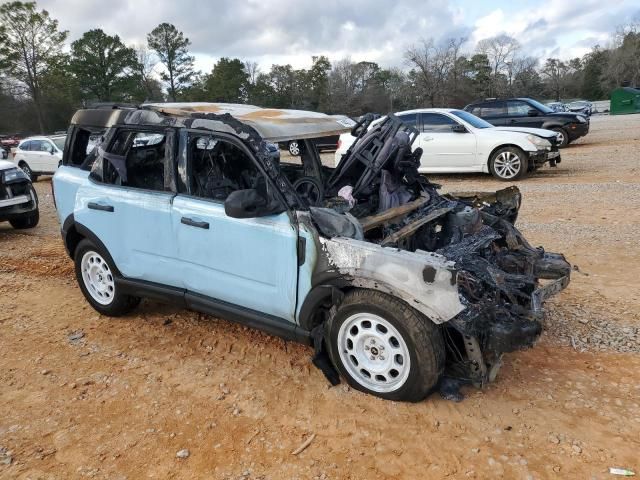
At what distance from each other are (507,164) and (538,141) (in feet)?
2.63

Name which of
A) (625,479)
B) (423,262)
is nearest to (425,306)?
(423,262)

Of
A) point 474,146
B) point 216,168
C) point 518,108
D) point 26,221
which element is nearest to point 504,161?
point 474,146

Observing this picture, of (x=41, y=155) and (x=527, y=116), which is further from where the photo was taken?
(x=41, y=155)

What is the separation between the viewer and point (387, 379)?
3254 millimetres

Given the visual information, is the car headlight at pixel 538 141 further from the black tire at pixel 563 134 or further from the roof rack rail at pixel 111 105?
the roof rack rail at pixel 111 105

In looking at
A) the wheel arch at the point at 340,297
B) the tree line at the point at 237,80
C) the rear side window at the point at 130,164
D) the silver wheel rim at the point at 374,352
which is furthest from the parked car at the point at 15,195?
the tree line at the point at 237,80

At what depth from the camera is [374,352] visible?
10.7 feet

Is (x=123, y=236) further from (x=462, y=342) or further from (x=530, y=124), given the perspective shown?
(x=530, y=124)

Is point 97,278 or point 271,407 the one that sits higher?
point 97,278

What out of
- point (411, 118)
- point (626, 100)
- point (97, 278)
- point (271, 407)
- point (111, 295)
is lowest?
point (271, 407)

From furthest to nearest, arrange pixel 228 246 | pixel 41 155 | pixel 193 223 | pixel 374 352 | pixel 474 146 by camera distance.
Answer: pixel 41 155
pixel 474 146
pixel 193 223
pixel 228 246
pixel 374 352

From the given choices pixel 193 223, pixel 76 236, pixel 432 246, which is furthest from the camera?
pixel 76 236

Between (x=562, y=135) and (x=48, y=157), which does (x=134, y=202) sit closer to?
(x=48, y=157)

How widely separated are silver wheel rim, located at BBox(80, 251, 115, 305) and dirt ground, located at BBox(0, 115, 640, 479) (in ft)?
0.76
